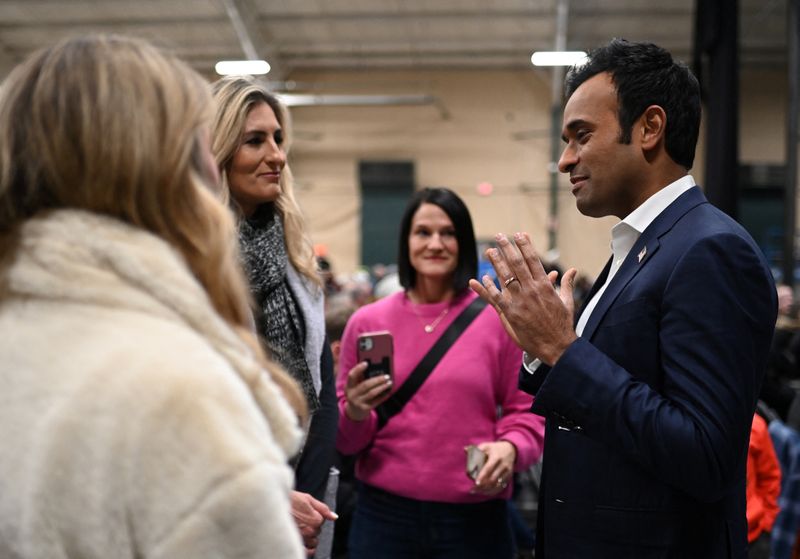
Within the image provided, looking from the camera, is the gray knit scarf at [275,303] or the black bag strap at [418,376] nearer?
the gray knit scarf at [275,303]

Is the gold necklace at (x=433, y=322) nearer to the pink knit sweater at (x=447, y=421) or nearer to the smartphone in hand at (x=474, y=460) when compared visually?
the pink knit sweater at (x=447, y=421)

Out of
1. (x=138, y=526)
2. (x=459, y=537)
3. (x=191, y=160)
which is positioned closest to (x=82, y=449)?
(x=138, y=526)

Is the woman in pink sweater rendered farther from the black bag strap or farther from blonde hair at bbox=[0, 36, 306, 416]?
blonde hair at bbox=[0, 36, 306, 416]

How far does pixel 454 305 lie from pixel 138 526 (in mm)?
1645

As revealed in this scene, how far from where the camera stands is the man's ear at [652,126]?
4.74 feet

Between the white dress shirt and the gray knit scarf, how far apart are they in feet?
2.01

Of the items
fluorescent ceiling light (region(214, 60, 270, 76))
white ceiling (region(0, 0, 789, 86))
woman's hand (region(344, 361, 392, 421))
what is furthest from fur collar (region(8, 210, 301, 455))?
white ceiling (region(0, 0, 789, 86))

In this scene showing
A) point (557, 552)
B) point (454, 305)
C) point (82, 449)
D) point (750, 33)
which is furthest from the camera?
point (750, 33)

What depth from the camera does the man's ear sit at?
1.45 m

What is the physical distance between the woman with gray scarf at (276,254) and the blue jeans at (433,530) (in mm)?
388

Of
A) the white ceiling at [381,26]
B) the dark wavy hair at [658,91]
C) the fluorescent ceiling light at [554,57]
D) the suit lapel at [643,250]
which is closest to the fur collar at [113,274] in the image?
the suit lapel at [643,250]

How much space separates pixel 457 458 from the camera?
2121 mm

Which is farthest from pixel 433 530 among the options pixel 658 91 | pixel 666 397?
pixel 658 91

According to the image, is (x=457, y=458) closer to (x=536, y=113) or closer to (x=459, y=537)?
(x=459, y=537)
